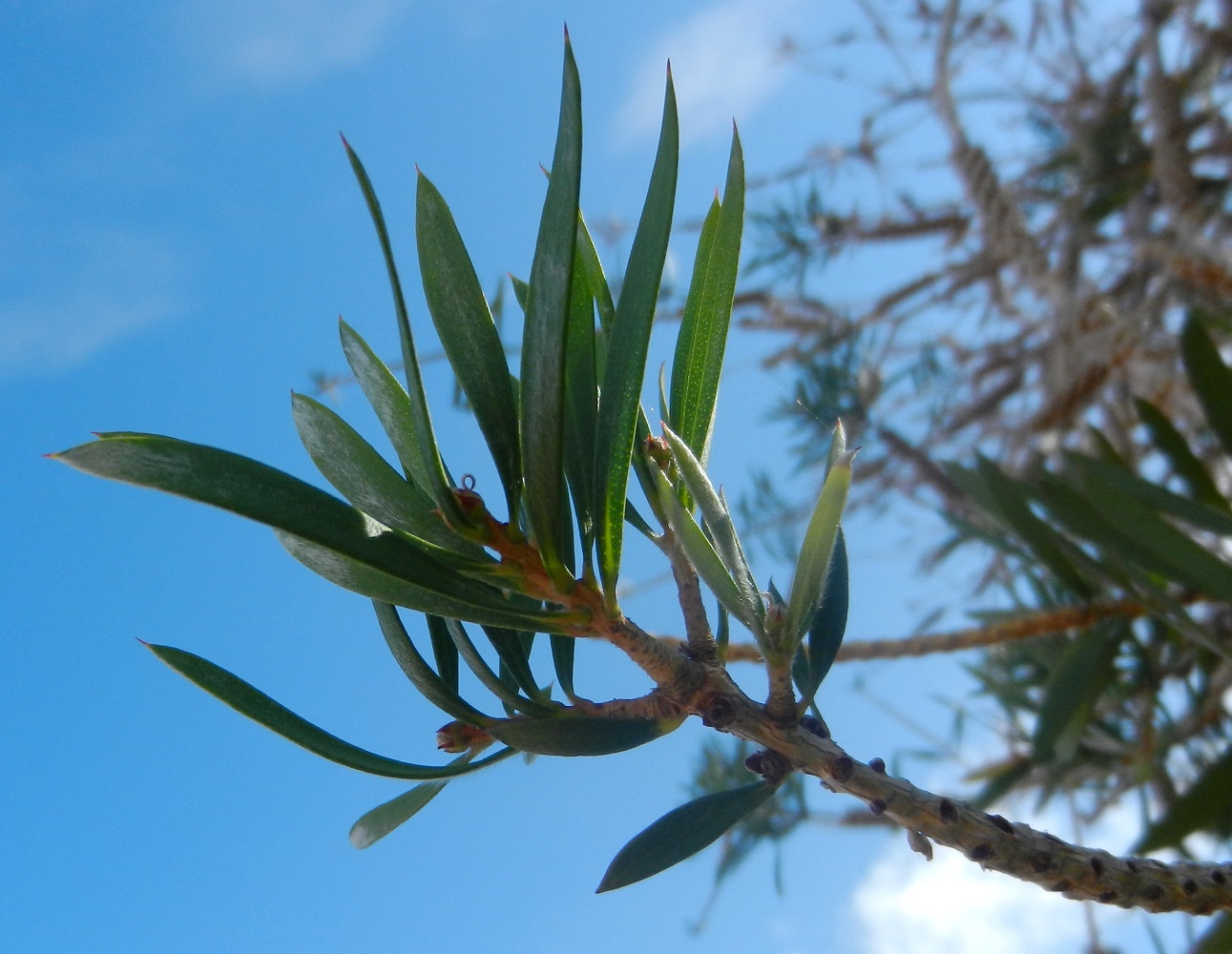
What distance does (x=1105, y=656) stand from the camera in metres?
0.78

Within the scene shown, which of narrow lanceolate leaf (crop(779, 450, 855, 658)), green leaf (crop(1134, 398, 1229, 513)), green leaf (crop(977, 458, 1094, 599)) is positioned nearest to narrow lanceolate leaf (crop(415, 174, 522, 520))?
narrow lanceolate leaf (crop(779, 450, 855, 658))

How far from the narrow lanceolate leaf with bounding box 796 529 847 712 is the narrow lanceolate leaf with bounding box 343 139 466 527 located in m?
0.18

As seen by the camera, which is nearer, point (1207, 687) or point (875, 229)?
point (1207, 687)

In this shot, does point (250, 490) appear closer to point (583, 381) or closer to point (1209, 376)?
point (583, 381)

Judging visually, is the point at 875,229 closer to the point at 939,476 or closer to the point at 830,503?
the point at 939,476

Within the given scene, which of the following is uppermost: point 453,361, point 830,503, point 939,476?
point 939,476

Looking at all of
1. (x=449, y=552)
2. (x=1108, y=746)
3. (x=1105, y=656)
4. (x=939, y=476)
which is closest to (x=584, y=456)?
(x=449, y=552)

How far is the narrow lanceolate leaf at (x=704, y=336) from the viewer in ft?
1.32

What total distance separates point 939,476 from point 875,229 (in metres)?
0.72

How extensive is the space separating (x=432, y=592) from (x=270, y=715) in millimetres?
85

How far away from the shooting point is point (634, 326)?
35 centimetres

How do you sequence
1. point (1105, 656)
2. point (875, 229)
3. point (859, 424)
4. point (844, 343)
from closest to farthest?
point (1105, 656) → point (859, 424) → point (844, 343) → point (875, 229)

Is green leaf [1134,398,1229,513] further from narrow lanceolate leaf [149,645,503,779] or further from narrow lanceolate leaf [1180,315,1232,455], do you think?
narrow lanceolate leaf [149,645,503,779]

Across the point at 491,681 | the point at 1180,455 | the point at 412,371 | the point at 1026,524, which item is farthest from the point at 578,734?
the point at 1180,455
